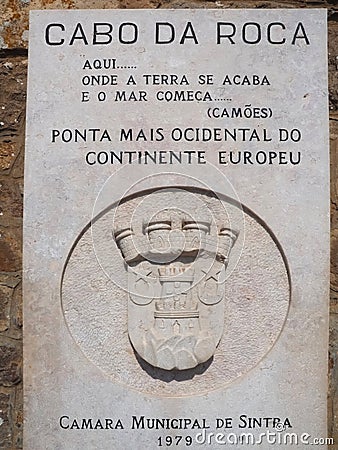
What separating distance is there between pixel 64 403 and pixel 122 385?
0.24 meters

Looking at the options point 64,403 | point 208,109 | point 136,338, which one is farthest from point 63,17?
point 64,403

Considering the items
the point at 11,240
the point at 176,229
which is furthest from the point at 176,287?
the point at 11,240

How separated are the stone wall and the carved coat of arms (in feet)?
1.44

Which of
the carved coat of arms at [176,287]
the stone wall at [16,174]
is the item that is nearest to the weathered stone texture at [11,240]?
the stone wall at [16,174]

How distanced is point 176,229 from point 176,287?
229mm

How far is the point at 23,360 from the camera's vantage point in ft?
9.81

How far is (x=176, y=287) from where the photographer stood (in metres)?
2.96

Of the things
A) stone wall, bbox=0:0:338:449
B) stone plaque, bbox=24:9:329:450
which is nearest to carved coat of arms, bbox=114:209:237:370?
stone plaque, bbox=24:9:329:450

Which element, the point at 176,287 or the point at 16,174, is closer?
the point at 176,287

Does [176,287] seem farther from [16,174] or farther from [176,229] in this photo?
[16,174]

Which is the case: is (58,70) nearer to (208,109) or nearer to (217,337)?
(208,109)

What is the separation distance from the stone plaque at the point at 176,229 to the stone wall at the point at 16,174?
0.05 m

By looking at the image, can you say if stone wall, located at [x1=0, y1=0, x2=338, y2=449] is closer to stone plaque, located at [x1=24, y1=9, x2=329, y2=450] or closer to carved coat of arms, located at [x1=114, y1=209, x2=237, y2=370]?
stone plaque, located at [x1=24, y1=9, x2=329, y2=450]

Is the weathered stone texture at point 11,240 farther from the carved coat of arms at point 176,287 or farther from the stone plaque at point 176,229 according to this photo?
the carved coat of arms at point 176,287
